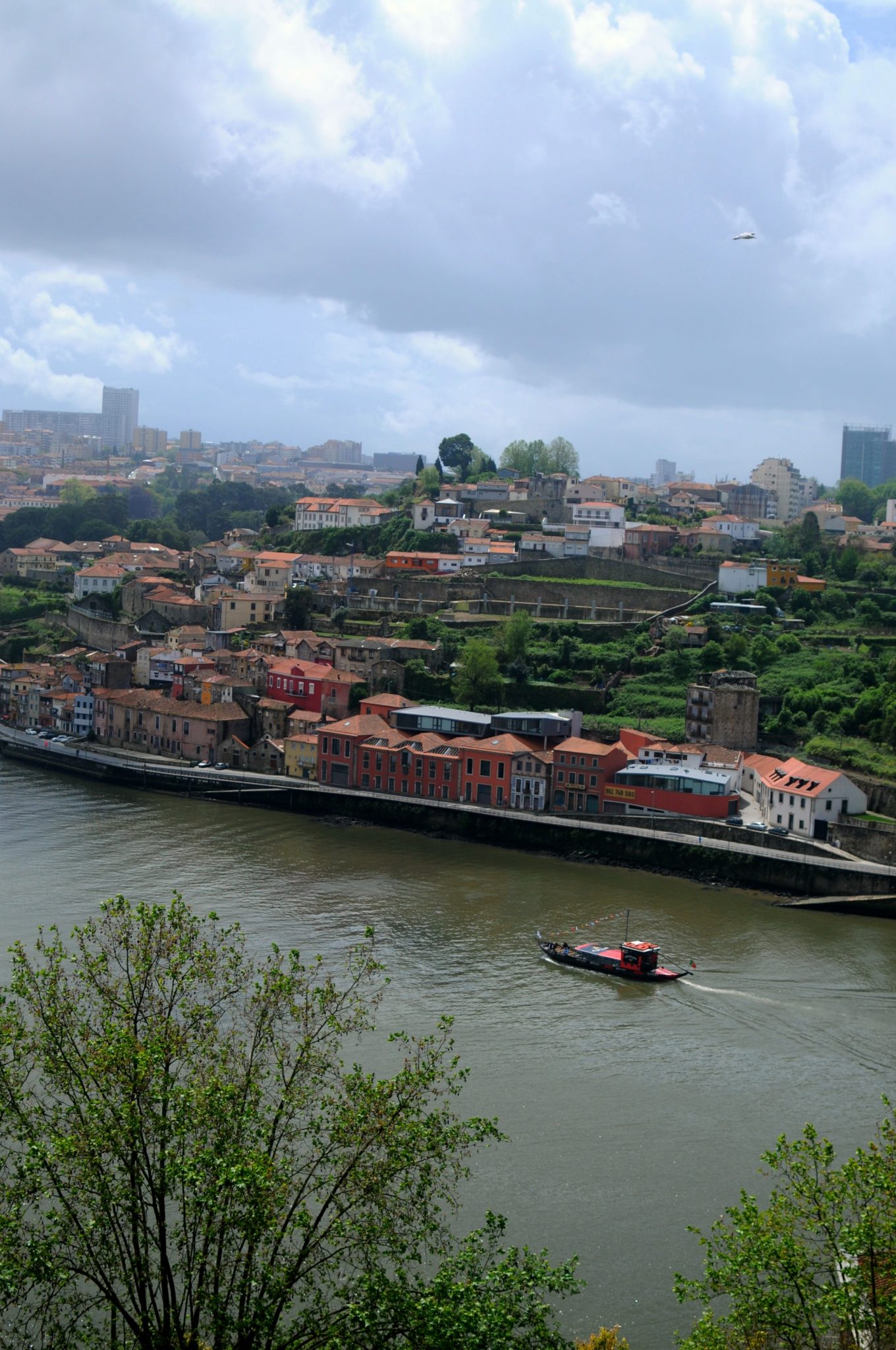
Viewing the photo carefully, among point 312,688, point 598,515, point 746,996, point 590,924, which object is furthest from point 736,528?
point 746,996

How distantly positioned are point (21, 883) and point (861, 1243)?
15273 millimetres

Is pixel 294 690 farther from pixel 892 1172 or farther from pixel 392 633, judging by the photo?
pixel 892 1172

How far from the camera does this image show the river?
1190 cm

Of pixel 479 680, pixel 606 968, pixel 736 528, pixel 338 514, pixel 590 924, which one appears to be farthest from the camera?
pixel 338 514

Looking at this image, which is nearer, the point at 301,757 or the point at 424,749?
the point at 424,749

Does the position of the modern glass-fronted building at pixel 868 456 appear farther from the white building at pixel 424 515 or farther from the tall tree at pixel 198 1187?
the tall tree at pixel 198 1187

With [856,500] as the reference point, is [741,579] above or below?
below

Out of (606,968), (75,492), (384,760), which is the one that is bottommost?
(606,968)

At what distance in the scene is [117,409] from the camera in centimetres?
16812

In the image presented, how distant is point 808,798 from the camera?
79.6ft

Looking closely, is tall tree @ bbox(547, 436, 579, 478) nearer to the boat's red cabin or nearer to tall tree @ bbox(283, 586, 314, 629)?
tall tree @ bbox(283, 586, 314, 629)

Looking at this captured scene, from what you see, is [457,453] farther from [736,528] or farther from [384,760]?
[384,760]

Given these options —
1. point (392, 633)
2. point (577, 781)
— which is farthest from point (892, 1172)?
point (392, 633)

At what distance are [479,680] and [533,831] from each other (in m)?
6.60
